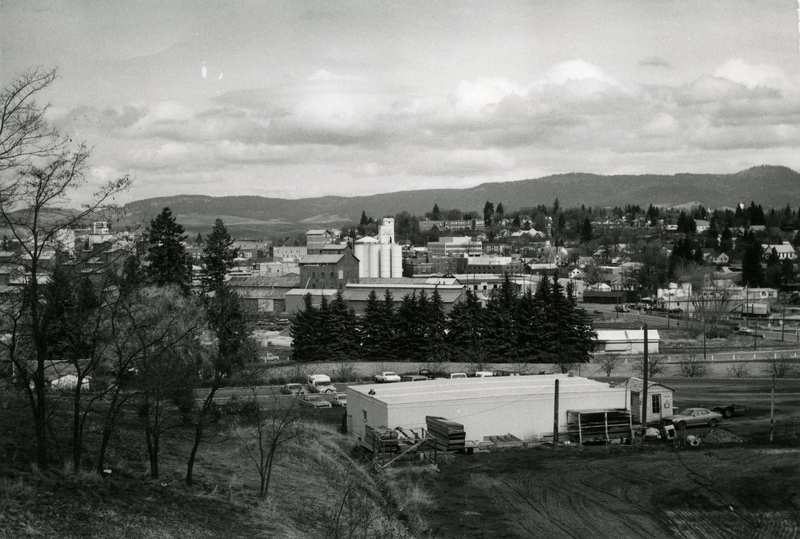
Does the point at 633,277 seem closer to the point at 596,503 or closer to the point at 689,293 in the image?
the point at 689,293

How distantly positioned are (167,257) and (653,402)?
20.6 metres

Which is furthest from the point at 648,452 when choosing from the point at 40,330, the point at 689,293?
the point at 689,293

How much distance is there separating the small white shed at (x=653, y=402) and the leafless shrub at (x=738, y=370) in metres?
13.4

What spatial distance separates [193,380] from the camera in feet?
66.6

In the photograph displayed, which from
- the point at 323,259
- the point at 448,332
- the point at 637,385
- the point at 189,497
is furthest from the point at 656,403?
the point at 323,259

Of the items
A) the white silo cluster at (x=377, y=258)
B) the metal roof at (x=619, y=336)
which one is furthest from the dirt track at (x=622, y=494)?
the white silo cluster at (x=377, y=258)

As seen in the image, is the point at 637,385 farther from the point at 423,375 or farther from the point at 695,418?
the point at 423,375

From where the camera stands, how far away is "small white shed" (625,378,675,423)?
25.8 meters

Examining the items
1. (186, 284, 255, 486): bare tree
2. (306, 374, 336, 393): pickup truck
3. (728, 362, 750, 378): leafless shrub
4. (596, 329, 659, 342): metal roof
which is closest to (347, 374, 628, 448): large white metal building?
(186, 284, 255, 486): bare tree

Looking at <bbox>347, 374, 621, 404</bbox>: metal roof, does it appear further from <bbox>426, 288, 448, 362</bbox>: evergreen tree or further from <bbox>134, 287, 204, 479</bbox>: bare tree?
<bbox>426, 288, 448, 362</bbox>: evergreen tree

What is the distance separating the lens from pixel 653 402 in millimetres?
25891

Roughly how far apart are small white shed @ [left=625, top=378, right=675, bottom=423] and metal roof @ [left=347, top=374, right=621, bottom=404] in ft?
3.20

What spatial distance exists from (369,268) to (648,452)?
7732cm

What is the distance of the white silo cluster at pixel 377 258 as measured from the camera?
9781cm
